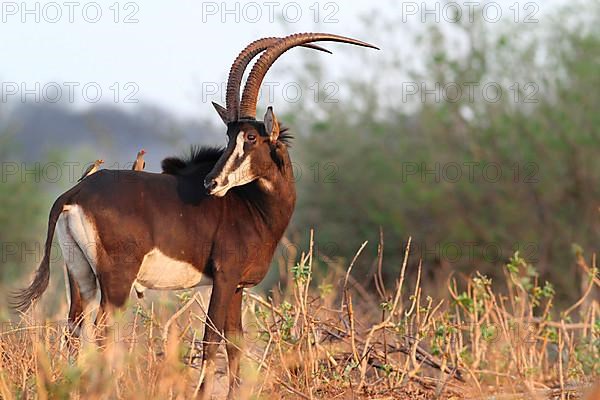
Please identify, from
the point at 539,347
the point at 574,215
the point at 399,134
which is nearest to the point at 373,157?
the point at 399,134

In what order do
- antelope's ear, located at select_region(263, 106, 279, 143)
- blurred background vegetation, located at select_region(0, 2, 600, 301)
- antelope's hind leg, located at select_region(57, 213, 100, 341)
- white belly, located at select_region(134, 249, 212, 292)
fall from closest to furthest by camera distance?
antelope's hind leg, located at select_region(57, 213, 100, 341) < white belly, located at select_region(134, 249, 212, 292) < antelope's ear, located at select_region(263, 106, 279, 143) < blurred background vegetation, located at select_region(0, 2, 600, 301)

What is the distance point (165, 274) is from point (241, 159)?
1030 mm

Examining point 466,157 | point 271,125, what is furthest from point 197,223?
point 466,157

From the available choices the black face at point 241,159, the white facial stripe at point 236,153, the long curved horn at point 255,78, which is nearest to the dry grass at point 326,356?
the black face at point 241,159

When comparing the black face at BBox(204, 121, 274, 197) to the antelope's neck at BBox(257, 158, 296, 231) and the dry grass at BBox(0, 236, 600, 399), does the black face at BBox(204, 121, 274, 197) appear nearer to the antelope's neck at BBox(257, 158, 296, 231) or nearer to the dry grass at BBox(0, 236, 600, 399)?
the antelope's neck at BBox(257, 158, 296, 231)

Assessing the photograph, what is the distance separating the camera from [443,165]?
19.4 meters

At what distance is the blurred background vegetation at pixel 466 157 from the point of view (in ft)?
59.8

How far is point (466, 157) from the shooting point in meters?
19.1

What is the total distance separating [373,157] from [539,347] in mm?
10325

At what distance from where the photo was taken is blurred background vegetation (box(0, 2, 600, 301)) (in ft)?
59.8

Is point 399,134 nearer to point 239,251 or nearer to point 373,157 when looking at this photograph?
point 373,157

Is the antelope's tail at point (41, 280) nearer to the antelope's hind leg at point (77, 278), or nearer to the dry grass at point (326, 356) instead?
the antelope's hind leg at point (77, 278)

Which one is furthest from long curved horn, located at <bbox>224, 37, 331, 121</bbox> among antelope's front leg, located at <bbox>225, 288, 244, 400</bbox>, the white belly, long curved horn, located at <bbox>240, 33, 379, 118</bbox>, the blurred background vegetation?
the blurred background vegetation

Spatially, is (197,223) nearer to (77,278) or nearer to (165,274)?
(165,274)
